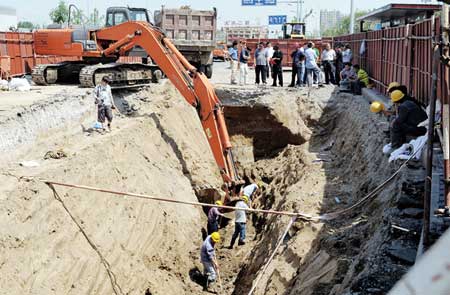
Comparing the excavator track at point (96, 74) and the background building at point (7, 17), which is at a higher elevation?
the background building at point (7, 17)

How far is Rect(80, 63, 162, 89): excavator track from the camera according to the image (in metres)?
15.6

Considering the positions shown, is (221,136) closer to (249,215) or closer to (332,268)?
(249,215)

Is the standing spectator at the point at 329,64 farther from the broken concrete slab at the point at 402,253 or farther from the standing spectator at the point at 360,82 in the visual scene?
the broken concrete slab at the point at 402,253

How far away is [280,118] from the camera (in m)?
18.5

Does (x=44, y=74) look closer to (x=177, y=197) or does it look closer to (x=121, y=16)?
(x=121, y=16)

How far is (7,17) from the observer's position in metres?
53.9

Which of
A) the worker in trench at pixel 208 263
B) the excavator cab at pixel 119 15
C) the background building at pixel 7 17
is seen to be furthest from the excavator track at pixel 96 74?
the background building at pixel 7 17

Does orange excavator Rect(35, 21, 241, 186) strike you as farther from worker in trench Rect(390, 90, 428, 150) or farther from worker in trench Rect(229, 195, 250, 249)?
worker in trench Rect(390, 90, 428, 150)

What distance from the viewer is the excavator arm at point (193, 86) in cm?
1353

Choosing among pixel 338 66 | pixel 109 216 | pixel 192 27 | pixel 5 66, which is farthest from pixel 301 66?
pixel 109 216

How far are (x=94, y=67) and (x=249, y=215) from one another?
624 centimetres

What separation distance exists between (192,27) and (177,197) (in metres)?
→ 11.0

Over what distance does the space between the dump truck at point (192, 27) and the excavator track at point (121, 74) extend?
158 inches

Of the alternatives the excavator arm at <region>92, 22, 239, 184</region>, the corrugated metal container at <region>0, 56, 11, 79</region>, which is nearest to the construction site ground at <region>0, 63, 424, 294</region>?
the excavator arm at <region>92, 22, 239, 184</region>
